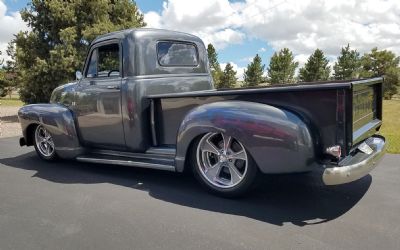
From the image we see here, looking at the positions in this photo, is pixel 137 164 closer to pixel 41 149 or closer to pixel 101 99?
pixel 101 99

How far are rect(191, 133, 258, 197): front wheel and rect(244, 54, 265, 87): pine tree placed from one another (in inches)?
912

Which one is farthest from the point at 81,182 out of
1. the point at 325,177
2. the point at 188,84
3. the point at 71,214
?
the point at 325,177

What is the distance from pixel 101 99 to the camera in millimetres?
5184

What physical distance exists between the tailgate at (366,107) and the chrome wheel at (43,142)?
14.5 feet

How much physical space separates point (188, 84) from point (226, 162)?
1.78 m

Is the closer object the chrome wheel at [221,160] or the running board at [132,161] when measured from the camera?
the chrome wheel at [221,160]

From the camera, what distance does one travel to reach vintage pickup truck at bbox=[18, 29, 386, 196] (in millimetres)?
3449

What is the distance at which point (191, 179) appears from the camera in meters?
4.83

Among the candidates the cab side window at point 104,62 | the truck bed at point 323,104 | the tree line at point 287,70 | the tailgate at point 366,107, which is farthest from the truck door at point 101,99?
the tree line at point 287,70

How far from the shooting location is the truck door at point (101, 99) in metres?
5.04

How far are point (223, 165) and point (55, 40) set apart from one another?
11.1m

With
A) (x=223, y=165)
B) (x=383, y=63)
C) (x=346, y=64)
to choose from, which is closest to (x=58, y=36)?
(x=223, y=165)

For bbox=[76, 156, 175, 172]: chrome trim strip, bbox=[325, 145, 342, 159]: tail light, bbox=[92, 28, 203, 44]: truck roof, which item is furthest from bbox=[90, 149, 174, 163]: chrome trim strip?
bbox=[325, 145, 342, 159]: tail light

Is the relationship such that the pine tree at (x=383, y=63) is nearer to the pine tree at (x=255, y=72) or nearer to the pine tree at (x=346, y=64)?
the pine tree at (x=346, y=64)
